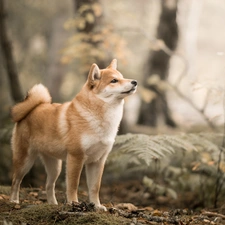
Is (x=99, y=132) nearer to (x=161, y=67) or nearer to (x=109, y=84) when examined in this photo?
(x=109, y=84)

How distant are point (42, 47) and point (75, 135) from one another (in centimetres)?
1503

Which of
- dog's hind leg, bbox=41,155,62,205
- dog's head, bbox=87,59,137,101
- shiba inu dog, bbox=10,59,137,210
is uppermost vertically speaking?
dog's head, bbox=87,59,137,101

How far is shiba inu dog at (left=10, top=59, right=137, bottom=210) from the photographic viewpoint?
13.8 ft

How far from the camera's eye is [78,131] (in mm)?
4215

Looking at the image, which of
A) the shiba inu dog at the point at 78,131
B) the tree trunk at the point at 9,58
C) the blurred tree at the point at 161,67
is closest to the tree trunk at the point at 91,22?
the tree trunk at the point at 9,58

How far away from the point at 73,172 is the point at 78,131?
1.49 ft

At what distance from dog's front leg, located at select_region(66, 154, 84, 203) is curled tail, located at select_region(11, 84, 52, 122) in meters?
0.97

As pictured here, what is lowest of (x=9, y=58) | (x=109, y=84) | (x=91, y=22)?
(x=9, y=58)

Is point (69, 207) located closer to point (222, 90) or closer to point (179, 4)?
point (222, 90)

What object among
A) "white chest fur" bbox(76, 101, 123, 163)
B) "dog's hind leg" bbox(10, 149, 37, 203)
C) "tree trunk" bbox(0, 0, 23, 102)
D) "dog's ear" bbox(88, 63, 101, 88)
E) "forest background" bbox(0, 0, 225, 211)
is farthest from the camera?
"tree trunk" bbox(0, 0, 23, 102)

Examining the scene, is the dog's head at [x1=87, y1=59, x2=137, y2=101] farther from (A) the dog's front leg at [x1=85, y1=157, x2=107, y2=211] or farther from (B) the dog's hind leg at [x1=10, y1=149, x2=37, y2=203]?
(B) the dog's hind leg at [x1=10, y1=149, x2=37, y2=203]

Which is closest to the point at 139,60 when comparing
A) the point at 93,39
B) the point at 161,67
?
the point at 161,67

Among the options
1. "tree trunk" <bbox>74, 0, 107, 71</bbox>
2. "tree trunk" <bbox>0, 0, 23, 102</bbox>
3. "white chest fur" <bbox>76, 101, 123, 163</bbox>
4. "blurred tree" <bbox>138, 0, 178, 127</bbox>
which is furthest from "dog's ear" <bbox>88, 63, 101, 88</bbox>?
"blurred tree" <bbox>138, 0, 178, 127</bbox>

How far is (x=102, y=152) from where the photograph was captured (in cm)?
433
